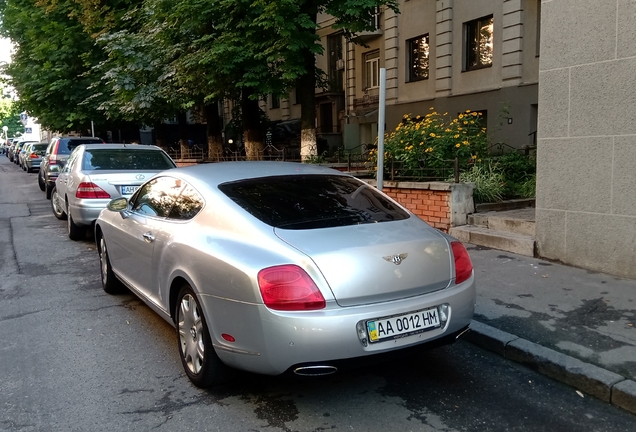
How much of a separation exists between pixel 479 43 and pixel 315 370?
1872 cm

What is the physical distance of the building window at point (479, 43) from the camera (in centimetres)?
1934

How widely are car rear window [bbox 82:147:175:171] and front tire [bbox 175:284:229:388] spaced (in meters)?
5.83

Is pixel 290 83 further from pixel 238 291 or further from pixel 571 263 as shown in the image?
pixel 238 291

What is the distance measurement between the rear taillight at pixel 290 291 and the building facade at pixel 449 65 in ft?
40.1

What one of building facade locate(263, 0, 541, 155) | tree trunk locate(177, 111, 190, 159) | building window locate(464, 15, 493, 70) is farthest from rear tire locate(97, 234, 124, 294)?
building window locate(464, 15, 493, 70)

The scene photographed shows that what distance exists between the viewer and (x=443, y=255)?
3816 mm

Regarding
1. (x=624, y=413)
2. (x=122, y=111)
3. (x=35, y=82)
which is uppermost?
(x=35, y=82)

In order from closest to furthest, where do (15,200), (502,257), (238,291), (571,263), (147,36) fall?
1. (238,291)
2. (571,263)
3. (502,257)
4. (147,36)
5. (15,200)

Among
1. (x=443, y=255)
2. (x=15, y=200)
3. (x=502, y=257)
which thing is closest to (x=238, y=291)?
(x=443, y=255)

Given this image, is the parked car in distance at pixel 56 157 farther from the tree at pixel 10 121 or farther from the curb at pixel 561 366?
the tree at pixel 10 121

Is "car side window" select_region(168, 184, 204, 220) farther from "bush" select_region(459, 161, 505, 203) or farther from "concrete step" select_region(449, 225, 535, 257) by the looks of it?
"bush" select_region(459, 161, 505, 203)

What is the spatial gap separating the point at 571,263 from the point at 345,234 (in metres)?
4.26

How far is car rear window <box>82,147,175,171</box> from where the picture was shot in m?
9.45

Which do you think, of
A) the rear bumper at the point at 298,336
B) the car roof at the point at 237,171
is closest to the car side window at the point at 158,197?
the car roof at the point at 237,171
